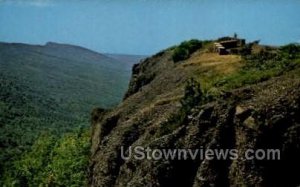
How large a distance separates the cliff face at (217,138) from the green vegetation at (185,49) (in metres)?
23.1

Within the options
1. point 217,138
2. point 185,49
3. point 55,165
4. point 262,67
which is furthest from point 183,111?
point 55,165

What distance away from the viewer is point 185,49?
75312 millimetres

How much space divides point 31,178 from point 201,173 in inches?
2246

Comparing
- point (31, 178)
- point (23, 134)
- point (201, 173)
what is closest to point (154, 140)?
point (201, 173)

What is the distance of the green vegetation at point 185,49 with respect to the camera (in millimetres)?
72938

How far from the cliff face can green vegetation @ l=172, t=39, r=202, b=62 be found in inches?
911

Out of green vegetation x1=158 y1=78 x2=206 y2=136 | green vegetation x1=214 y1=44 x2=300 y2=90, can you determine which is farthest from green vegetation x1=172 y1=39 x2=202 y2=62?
green vegetation x1=158 y1=78 x2=206 y2=136

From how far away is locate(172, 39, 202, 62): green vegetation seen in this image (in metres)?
72.9

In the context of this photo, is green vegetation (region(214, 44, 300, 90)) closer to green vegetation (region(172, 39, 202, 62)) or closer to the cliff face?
the cliff face

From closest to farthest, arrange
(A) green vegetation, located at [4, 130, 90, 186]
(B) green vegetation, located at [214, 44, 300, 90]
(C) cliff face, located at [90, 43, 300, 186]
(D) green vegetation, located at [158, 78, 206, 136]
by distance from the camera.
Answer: (C) cliff face, located at [90, 43, 300, 186], (D) green vegetation, located at [158, 78, 206, 136], (B) green vegetation, located at [214, 44, 300, 90], (A) green vegetation, located at [4, 130, 90, 186]

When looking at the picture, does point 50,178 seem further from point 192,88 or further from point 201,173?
point 201,173

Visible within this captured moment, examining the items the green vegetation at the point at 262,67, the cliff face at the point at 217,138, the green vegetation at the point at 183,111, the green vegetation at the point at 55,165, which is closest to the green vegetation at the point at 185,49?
the green vegetation at the point at 262,67

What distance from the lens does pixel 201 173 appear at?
1377 inches

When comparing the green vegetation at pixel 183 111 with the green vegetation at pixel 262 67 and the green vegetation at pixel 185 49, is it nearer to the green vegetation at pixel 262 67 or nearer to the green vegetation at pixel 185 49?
the green vegetation at pixel 262 67
